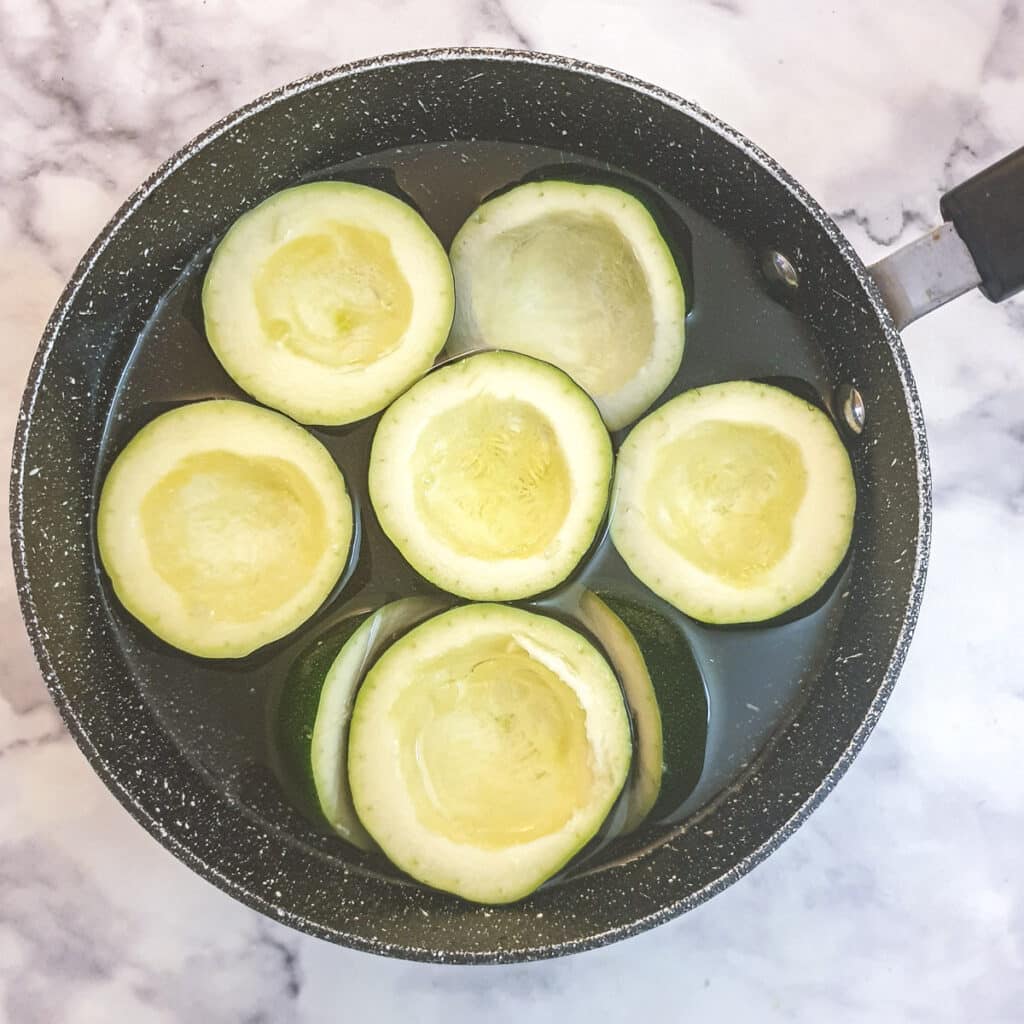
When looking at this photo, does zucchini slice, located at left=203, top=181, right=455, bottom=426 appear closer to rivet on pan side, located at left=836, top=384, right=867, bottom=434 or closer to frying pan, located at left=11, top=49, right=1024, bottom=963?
frying pan, located at left=11, top=49, right=1024, bottom=963

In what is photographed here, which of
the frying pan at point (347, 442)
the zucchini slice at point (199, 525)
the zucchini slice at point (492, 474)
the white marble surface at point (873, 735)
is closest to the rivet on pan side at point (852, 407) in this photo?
the frying pan at point (347, 442)

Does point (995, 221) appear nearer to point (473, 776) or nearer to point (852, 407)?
point (852, 407)

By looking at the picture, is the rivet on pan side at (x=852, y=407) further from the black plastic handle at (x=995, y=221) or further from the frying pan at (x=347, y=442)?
the black plastic handle at (x=995, y=221)

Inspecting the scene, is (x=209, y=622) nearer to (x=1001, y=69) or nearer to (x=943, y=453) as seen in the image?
(x=943, y=453)

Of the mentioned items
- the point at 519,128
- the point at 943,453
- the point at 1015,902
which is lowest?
the point at 1015,902

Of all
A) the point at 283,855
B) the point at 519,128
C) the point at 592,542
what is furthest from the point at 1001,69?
the point at 283,855

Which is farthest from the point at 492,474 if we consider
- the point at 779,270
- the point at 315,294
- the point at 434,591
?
the point at 779,270

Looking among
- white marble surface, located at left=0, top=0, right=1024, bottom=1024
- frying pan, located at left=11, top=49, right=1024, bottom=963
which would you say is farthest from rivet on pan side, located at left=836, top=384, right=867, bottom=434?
white marble surface, located at left=0, top=0, right=1024, bottom=1024
